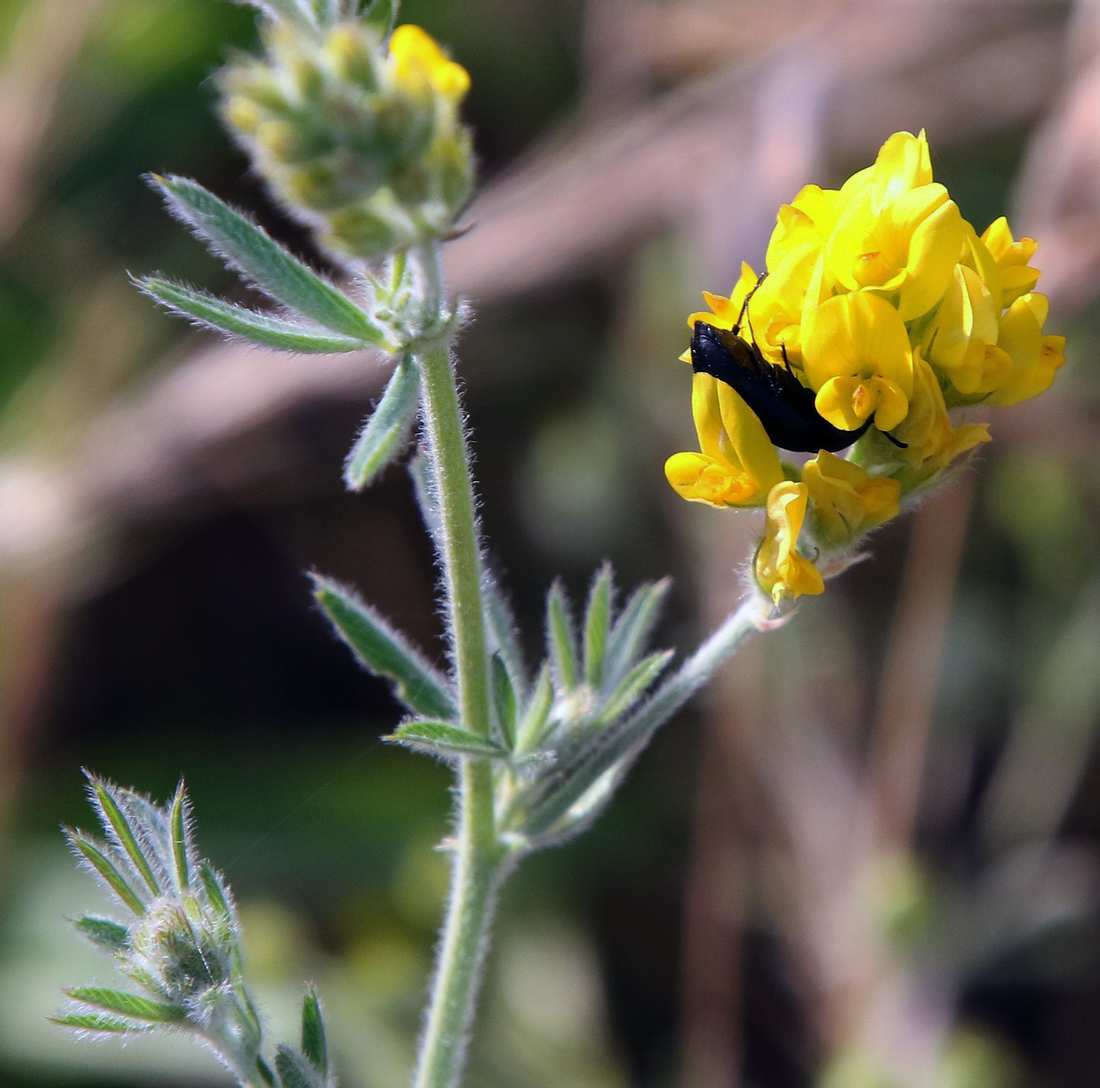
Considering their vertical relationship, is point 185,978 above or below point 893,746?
below

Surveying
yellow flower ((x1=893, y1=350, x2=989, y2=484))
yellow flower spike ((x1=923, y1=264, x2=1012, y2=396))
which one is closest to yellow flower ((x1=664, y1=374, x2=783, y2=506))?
yellow flower ((x1=893, y1=350, x2=989, y2=484))

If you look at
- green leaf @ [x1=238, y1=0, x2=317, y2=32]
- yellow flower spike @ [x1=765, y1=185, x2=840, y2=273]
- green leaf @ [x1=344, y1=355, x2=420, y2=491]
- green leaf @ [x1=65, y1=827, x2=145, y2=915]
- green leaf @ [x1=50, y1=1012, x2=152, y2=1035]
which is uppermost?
yellow flower spike @ [x1=765, y1=185, x2=840, y2=273]

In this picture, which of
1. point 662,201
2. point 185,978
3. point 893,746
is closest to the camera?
point 185,978

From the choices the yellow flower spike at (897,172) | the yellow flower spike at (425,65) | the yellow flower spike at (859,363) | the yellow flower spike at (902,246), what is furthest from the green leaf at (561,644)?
the yellow flower spike at (425,65)

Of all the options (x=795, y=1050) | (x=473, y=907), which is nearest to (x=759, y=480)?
(x=473, y=907)

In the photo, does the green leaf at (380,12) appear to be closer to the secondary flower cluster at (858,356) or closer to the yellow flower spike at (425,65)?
the yellow flower spike at (425,65)

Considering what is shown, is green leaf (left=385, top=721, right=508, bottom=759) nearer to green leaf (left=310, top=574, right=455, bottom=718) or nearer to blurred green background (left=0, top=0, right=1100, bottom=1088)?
green leaf (left=310, top=574, right=455, bottom=718)

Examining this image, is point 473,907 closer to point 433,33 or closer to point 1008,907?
point 1008,907

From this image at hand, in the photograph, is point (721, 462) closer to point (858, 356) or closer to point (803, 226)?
point (858, 356)
